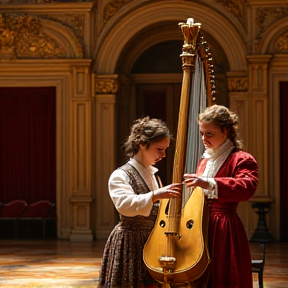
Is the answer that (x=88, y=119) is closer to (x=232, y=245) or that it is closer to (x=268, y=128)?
(x=268, y=128)

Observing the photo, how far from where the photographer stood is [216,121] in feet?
13.9

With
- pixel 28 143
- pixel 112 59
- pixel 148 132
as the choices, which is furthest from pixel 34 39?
pixel 148 132

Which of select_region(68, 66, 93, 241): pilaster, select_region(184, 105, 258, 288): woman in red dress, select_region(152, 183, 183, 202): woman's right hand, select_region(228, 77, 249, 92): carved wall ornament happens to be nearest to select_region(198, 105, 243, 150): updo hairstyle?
select_region(184, 105, 258, 288): woman in red dress

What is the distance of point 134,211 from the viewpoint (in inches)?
169

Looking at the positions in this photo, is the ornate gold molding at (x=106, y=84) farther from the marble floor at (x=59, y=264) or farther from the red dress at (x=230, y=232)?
the red dress at (x=230, y=232)

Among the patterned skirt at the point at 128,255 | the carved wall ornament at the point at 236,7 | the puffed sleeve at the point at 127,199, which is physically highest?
the carved wall ornament at the point at 236,7

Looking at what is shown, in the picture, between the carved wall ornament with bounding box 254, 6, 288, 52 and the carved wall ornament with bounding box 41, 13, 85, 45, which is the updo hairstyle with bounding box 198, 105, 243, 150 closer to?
the carved wall ornament with bounding box 254, 6, 288, 52

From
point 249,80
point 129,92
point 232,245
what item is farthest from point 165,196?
point 129,92

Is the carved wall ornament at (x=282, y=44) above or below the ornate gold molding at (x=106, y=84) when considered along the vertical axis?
above

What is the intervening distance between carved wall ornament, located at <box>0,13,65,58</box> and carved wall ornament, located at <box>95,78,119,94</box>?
0.75 m

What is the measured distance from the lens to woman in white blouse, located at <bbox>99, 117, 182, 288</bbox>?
4348 mm

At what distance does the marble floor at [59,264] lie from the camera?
8.90 m

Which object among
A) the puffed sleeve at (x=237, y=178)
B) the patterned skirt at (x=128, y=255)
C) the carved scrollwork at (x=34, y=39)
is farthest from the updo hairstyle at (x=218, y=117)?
the carved scrollwork at (x=34, y=39)

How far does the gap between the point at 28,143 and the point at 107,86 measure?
5.40 ft
